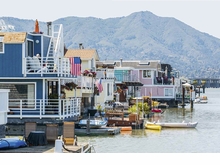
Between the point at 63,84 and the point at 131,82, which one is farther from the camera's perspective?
the point at 131,82

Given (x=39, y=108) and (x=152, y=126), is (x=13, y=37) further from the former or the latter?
(x=152, y=126)

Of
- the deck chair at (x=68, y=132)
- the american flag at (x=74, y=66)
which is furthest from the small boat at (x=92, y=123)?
the deck chair at (x=68, y=132)

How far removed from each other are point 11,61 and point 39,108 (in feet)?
8.34

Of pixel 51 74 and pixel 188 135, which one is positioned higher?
pixel 51 74

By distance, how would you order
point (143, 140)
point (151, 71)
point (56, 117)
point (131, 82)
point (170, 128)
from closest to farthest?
point (56, 117), point (143, 140), point (170, 128), point (131, 82), point (151, 71)

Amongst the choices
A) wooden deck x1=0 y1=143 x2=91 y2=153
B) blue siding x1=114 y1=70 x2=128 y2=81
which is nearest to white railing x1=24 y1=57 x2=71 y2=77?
wooden deck x1=0 y1=143 x2=91 y2=153

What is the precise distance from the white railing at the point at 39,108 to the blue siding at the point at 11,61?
4.19 feet

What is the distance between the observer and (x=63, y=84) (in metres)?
37.3

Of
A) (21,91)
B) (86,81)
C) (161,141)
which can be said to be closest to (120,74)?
(86,81)

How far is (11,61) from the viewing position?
33.9 m

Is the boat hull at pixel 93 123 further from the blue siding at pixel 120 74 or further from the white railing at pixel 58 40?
the blue siding at pixel 120 74

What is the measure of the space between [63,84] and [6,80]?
3950 millimetres
